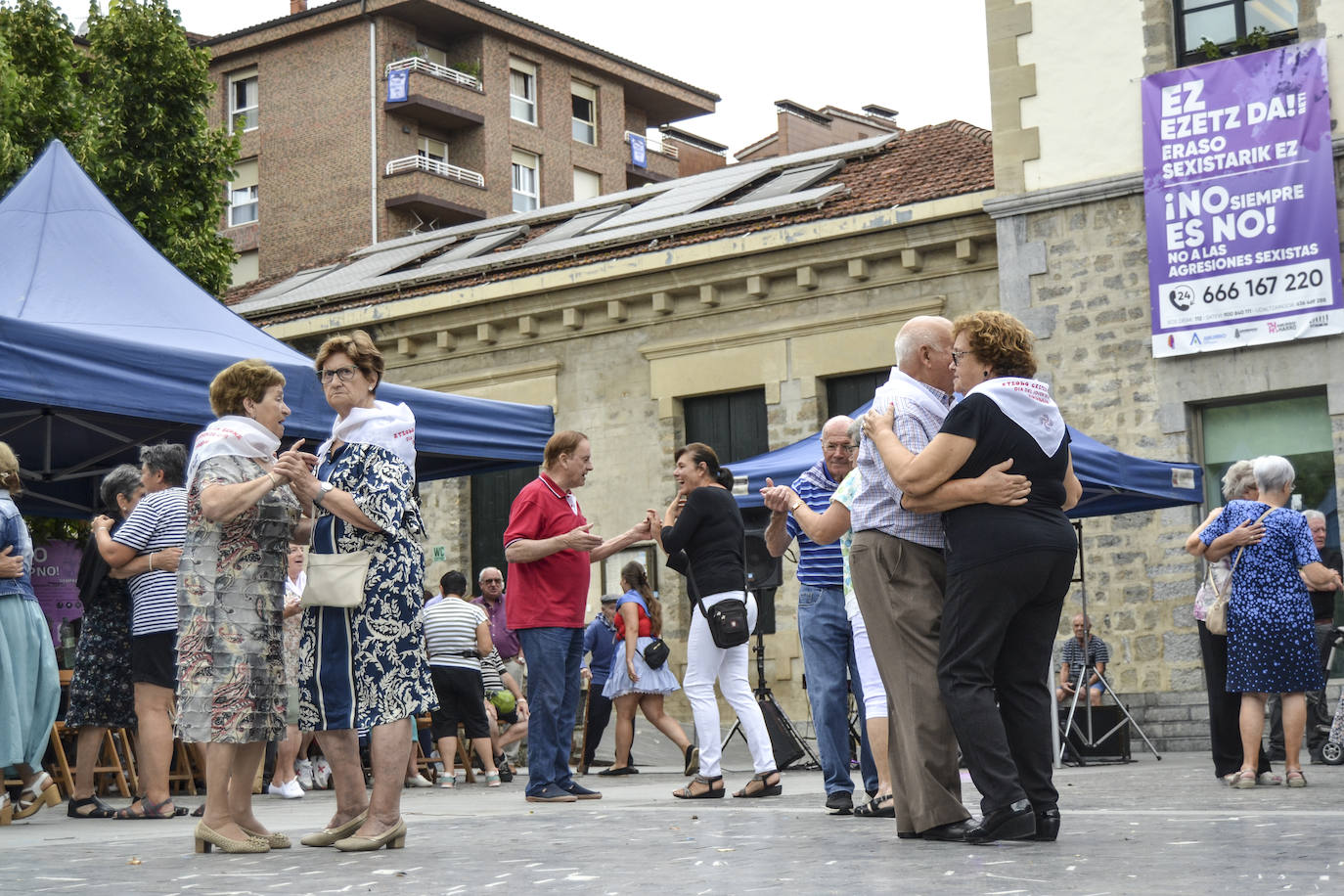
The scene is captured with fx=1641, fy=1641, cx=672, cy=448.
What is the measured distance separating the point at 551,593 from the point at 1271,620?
3821mm

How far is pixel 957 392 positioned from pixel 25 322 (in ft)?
16.1

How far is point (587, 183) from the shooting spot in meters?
44.9

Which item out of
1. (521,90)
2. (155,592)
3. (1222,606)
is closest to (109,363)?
(155,592)

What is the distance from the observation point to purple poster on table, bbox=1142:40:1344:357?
1501 centimetres

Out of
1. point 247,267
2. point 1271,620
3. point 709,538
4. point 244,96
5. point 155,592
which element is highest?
point 244,96

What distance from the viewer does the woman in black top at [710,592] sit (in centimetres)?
897

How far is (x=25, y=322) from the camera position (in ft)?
27.4

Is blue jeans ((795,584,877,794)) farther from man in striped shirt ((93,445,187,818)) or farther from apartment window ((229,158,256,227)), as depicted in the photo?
apartment window ((229,158,256,227))

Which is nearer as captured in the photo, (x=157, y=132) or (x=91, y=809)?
(x=91, y=809)

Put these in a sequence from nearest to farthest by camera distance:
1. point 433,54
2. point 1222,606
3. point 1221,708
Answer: point 1222,606 < point 1221,708 < point 433,54

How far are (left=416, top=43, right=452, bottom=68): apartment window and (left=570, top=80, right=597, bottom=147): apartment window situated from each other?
162 inches

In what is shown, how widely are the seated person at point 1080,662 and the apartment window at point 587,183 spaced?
101 ft

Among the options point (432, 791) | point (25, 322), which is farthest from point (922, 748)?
point (432, 791)

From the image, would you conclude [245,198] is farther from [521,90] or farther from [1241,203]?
[1241,203]
